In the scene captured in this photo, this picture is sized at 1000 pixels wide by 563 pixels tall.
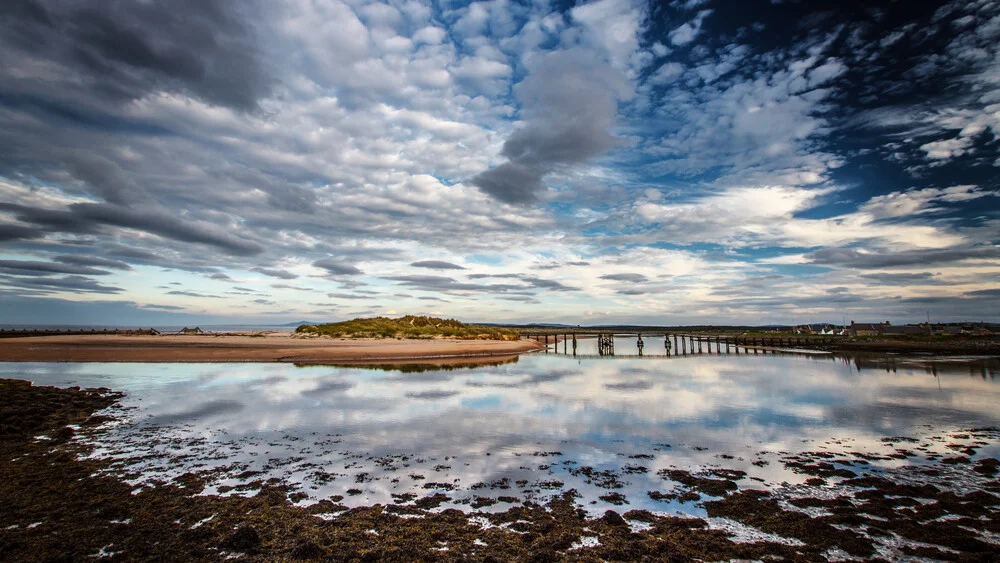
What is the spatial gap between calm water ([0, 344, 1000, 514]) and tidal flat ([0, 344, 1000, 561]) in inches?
4.4

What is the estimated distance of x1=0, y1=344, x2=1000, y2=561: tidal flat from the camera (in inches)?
273

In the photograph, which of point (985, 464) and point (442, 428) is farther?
point (442, 428)

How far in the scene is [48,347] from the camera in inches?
1828

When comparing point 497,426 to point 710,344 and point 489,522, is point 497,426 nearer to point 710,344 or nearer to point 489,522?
point 489,522

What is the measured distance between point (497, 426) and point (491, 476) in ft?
17.8

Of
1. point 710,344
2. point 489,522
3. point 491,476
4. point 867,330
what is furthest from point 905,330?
point 489,522

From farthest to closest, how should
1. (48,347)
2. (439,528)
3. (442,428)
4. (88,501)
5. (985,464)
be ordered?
(48,347) → (442,428) → (985,464) → (88,501) → (439,528)

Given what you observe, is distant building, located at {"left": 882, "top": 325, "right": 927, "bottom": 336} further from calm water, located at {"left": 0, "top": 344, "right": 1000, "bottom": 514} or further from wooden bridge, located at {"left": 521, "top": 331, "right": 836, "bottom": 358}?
calm water, located at {"left": 0, "top": 344, "right": 1000, "bottom": 514}

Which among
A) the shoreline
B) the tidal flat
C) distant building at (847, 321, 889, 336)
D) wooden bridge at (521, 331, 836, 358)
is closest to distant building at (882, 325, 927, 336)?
distant building at (847, 321, 889, 336)

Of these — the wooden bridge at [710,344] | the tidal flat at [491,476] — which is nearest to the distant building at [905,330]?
the wooden bridge at [710,344]

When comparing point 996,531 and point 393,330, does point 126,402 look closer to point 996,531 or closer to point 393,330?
point 996,531

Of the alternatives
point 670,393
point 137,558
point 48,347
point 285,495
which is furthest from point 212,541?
point 48,347

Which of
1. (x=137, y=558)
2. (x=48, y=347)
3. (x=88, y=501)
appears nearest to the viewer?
(x=137, y=558)

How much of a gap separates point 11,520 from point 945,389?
38833mm
